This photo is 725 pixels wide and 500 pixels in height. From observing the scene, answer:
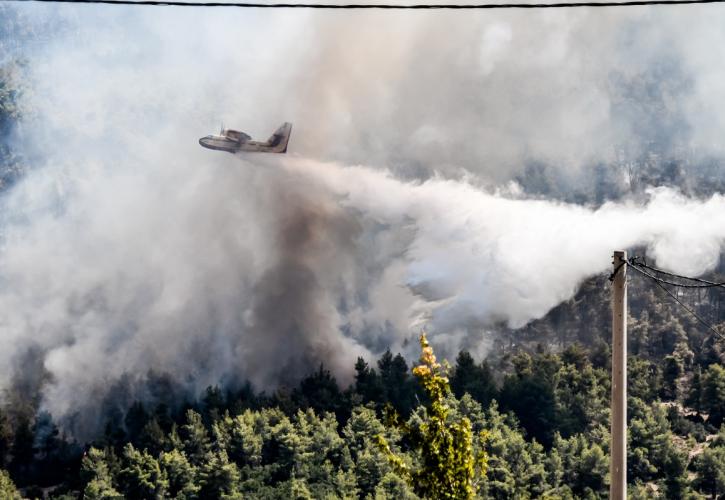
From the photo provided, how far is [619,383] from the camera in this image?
21.5 m

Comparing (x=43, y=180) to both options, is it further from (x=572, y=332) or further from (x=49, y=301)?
(x=572, y=332)

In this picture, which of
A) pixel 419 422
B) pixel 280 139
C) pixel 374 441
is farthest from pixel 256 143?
pixel 419 422

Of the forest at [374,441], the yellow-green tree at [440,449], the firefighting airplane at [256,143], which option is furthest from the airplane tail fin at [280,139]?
the yellow-green tree at [440,449]

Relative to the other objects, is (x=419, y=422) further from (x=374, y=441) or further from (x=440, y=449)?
(x=440, y=449)

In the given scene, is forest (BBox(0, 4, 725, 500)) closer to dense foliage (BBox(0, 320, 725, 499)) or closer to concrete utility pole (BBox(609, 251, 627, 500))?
dense foliage (BBox(0, 320, 725, 499))

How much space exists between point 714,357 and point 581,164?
27161mm

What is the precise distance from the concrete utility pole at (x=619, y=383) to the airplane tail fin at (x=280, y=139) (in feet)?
240

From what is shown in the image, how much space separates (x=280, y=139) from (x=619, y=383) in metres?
74.4

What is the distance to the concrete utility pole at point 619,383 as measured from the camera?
70.1 feet

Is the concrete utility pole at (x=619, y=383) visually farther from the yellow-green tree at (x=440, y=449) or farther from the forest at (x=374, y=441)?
the forest at (x=374, y=441)

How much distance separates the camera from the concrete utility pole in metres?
21.4

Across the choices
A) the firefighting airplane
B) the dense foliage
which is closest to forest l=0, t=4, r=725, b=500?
the dense foliage

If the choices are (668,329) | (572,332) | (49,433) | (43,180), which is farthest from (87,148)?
(668,329)

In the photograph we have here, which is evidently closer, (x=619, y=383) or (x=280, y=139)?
(x=619, y=383)
